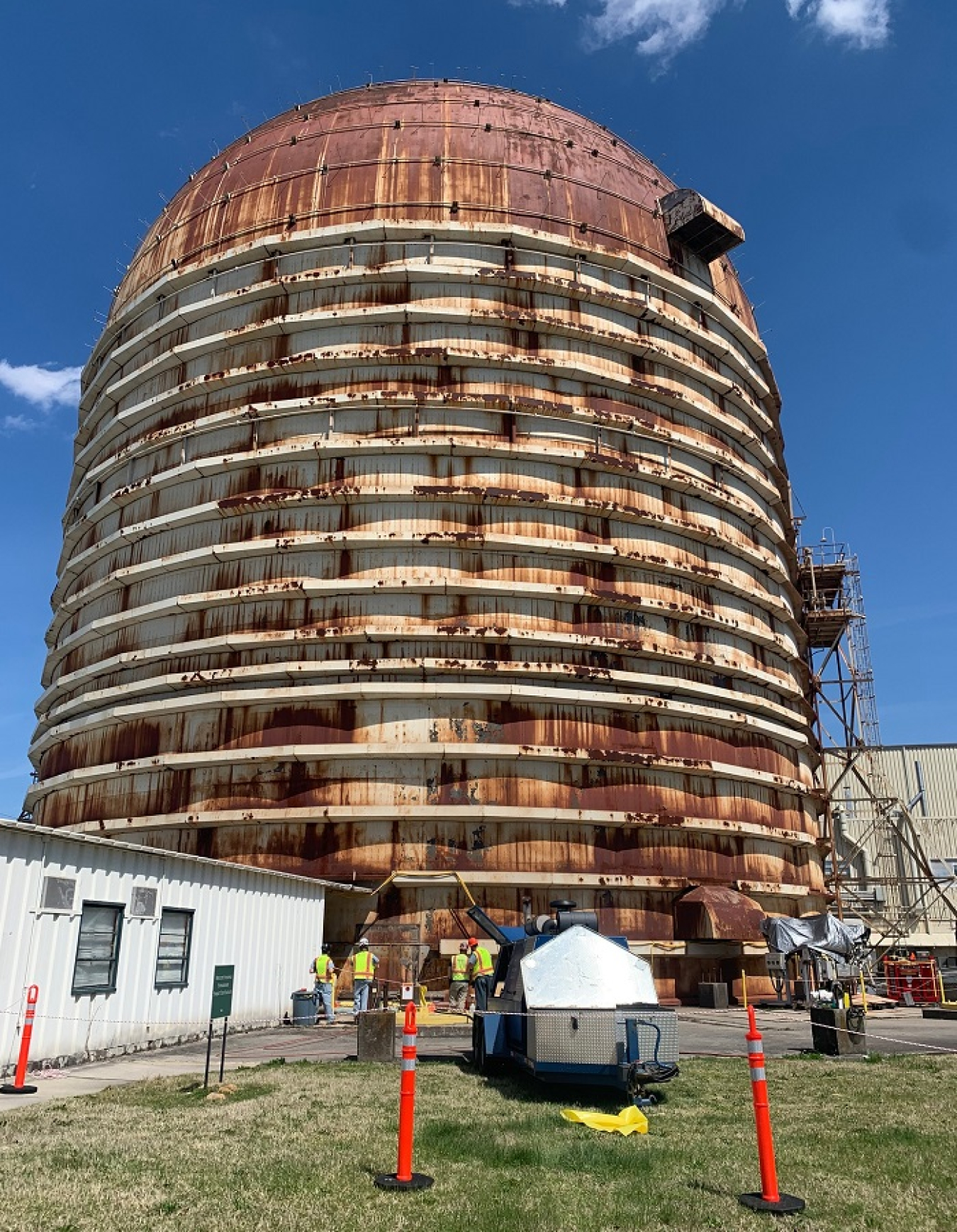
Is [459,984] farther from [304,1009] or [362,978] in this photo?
[304,1009]

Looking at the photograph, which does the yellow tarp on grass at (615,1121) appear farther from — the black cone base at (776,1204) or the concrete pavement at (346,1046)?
the concrete pavement at (346,1046)

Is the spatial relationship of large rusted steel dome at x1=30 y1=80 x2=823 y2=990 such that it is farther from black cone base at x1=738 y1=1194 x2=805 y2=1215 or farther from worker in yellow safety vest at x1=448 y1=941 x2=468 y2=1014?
black cone base at x1=738 y1=1194 x2=805 y2=1215

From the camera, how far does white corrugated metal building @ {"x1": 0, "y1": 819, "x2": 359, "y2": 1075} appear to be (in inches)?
430

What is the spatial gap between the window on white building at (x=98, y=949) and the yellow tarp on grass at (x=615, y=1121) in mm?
6943

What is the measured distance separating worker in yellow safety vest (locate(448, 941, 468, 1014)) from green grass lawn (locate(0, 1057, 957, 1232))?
24.0ft

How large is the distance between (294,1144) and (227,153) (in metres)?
30.1

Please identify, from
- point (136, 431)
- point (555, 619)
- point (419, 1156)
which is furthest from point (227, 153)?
point (419, 1156)

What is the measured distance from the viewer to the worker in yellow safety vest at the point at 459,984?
54.0ft

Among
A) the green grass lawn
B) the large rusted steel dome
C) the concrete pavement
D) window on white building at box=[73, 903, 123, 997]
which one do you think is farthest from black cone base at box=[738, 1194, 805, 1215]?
the large rusted steel dome

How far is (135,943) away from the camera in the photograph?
1288cm

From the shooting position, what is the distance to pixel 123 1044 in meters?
12.4

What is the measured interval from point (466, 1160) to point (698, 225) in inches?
1014

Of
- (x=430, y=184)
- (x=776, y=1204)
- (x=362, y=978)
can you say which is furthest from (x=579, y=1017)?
(x=430, y=184)

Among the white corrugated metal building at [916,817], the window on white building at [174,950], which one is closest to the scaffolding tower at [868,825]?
the white corrugated metal building at [916,817]
